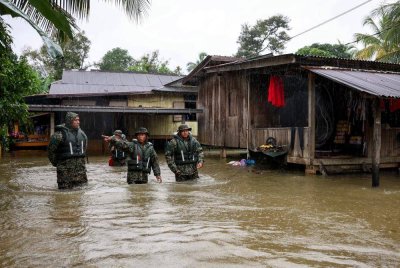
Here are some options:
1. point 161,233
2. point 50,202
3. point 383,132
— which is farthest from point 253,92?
point 161,233

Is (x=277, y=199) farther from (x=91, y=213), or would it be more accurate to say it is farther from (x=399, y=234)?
(x=91, y=213)

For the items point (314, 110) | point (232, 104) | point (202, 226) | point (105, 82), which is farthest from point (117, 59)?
point (202, 226)

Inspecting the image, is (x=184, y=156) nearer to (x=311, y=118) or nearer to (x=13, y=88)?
(x=13, y=88)

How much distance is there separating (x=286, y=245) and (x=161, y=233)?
1520 mm

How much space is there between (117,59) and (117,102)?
21346 millimetres

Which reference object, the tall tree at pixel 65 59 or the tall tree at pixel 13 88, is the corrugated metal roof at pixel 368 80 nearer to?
the tall tree at pixel 13 88

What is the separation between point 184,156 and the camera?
884 centimetres

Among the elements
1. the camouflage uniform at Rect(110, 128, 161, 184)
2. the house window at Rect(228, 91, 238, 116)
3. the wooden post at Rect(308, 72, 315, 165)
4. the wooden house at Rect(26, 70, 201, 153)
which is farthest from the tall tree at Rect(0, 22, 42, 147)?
the wooden house at Rect(26, 70, 201, 153)

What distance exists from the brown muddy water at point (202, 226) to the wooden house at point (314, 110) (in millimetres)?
2500

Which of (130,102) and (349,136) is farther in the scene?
(130,102)

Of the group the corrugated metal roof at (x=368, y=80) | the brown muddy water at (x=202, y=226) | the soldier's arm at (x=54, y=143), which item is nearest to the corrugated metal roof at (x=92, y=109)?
the brown muddy water at (x=202, y=226)

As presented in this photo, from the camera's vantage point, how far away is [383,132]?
12.3m

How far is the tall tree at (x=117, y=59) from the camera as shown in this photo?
41750 mm

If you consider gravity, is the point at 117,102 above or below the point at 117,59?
below
